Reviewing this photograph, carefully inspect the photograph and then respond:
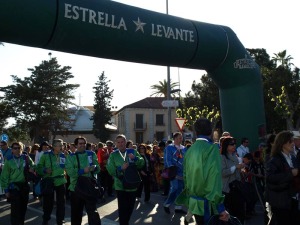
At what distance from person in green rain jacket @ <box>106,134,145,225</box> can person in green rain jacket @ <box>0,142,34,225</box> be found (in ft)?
6.47

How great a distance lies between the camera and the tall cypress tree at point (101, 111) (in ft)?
202

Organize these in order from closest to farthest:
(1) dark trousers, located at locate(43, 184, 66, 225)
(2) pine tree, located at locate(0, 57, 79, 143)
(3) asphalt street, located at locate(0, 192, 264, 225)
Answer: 1. (1) dark trousers, located at locate(43, 184, 66, 225)
2. (3) asphalt street, located at locate(0, 192, 264, 225)
3. (2) pine tree, located at locate(0, 57, 79, 143)

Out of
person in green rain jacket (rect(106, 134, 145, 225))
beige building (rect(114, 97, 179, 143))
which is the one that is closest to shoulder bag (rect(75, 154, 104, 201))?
person in green rain jacket (rect(106, 134, 145, 225))

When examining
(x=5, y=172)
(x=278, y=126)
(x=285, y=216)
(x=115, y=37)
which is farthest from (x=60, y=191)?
(x=278, y=126)

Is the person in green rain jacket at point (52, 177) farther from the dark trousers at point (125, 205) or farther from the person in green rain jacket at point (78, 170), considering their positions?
the dark trousers at point (125, 205)

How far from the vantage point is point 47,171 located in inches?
343

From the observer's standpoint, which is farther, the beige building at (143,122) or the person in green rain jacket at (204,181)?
the beige building at (143,122)

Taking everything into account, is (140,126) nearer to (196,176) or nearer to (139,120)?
(139,120)

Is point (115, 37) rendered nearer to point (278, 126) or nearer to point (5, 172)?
point (5, 172)

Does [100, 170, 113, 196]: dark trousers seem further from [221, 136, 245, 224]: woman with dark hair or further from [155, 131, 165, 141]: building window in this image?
[155, 131, 165, 141]: building window

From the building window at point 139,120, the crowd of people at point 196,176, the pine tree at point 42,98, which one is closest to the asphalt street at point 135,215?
the crowd of people at point 196,176

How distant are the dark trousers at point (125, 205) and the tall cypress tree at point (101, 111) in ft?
179

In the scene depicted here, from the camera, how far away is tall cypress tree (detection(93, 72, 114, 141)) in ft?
202

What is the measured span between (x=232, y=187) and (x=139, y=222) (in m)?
3.16
